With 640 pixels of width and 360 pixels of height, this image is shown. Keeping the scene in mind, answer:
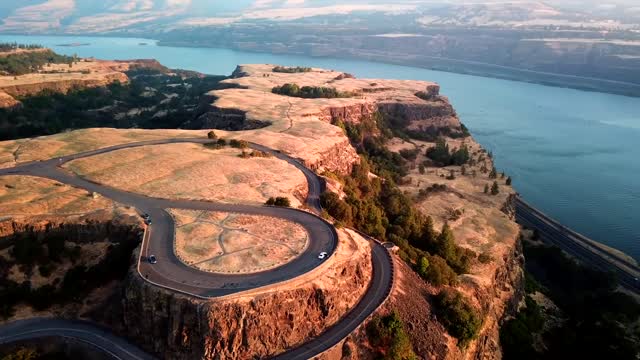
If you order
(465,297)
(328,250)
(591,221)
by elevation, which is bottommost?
(591,221)

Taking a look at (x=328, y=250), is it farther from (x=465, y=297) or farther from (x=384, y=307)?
(x=465, y=297)

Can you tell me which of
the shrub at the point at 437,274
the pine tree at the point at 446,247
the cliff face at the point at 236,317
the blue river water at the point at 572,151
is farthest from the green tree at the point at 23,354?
the blue river water at the point at 572,151

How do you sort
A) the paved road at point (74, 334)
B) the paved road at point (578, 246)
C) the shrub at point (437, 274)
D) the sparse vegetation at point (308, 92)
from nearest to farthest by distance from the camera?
the paved road at point (74, 334) < the shrub at point (437, 274) < the paved road at point (578, 246) < the sparse vegetation at point (308, 92)

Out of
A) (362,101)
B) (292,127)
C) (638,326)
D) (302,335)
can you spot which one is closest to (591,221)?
(638,326)

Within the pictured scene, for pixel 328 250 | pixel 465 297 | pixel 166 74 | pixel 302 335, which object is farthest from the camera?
pixel 166 74

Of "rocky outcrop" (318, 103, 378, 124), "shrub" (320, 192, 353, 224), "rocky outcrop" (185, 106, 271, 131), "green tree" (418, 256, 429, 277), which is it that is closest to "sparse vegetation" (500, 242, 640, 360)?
"green tree" (418, 256, 429, 277)

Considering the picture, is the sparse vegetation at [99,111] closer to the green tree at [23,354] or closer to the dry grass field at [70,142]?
the dry grass field at [70,142]

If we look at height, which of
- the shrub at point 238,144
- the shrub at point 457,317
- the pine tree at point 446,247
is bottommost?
the pine tree at point 446,247

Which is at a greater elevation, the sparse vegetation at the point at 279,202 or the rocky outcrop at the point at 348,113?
the sparse vegetation at the point at 279,202
